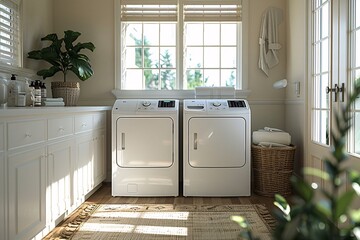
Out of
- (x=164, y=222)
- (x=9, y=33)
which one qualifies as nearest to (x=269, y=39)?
(x=164, y=222)

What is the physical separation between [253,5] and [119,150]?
2087 millimetres

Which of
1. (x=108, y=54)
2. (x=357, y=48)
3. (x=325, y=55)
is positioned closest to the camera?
(x=357, y=48)

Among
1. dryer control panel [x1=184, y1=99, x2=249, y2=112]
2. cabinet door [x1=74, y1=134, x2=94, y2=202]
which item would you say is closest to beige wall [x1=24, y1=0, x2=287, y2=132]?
dryer control panel [x1=184, y1=99, x2=249, y2=112]

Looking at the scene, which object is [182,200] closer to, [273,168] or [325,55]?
[273,168]

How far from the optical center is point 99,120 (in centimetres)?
337

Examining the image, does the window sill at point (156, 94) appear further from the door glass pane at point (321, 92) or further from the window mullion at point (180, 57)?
the door glass pane at point (321, 92)

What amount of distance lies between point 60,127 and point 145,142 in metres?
1.00

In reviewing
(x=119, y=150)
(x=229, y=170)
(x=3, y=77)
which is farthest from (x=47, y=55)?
(x=229, y=170)

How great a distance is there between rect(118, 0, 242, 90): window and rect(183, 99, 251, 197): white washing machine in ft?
2.31

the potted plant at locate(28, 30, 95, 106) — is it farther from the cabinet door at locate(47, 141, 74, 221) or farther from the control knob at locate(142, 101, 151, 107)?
the cabinet door at locate(47, 141, 74, 221)

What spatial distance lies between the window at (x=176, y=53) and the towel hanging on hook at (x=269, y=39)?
25 cm

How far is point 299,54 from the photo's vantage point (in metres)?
3.28

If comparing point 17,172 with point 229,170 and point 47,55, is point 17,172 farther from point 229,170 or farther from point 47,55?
point 229,170

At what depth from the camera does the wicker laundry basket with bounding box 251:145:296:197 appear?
125 inches
